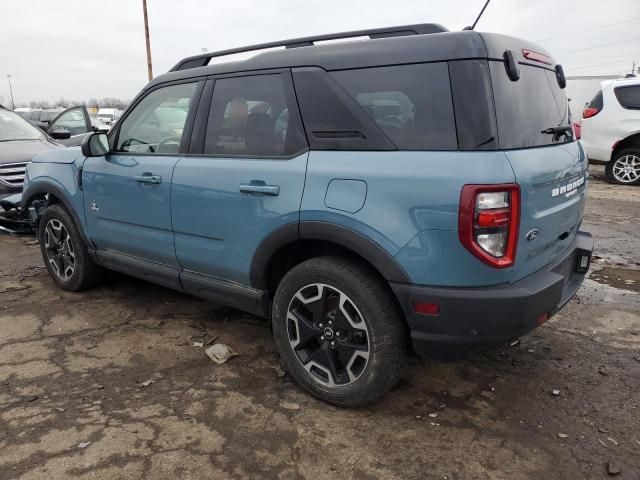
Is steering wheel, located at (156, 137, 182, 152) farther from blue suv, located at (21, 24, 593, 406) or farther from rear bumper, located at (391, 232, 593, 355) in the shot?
rear bumper, located at (391, 232, 593, 355)

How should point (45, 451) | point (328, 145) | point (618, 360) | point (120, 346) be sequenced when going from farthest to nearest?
point (120, 346)
point (618, 360)
point (328, 145)
point (45, 451)

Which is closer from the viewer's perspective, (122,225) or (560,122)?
(560,122)

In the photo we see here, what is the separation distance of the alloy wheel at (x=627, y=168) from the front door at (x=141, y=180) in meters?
9.40

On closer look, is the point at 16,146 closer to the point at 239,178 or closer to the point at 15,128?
the point at 15,128

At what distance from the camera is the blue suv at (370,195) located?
2211 mm

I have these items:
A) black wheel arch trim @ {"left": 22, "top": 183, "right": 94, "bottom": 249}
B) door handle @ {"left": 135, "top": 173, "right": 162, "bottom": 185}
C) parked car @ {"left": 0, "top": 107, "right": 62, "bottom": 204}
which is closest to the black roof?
door handle @ {"left": 135, "top": 173, "right": 162, "bottom": 185}

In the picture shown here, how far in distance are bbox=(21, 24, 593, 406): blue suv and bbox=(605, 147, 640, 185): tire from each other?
7913 mm

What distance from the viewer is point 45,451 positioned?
240 cm

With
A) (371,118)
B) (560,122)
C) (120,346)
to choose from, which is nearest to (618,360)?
A: (560,122)

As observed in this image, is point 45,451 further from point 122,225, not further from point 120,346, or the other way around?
point 122,225

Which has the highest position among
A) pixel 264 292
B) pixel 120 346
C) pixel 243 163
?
pixel 243 163

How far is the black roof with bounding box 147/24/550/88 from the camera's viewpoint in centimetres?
225

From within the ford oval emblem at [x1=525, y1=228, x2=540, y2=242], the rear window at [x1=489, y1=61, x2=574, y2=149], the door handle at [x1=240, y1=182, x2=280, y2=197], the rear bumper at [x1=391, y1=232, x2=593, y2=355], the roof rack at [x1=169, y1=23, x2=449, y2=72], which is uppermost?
the roof rack at [x1=169, y1=23, x2=449, y2=72]

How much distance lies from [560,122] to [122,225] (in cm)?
300
